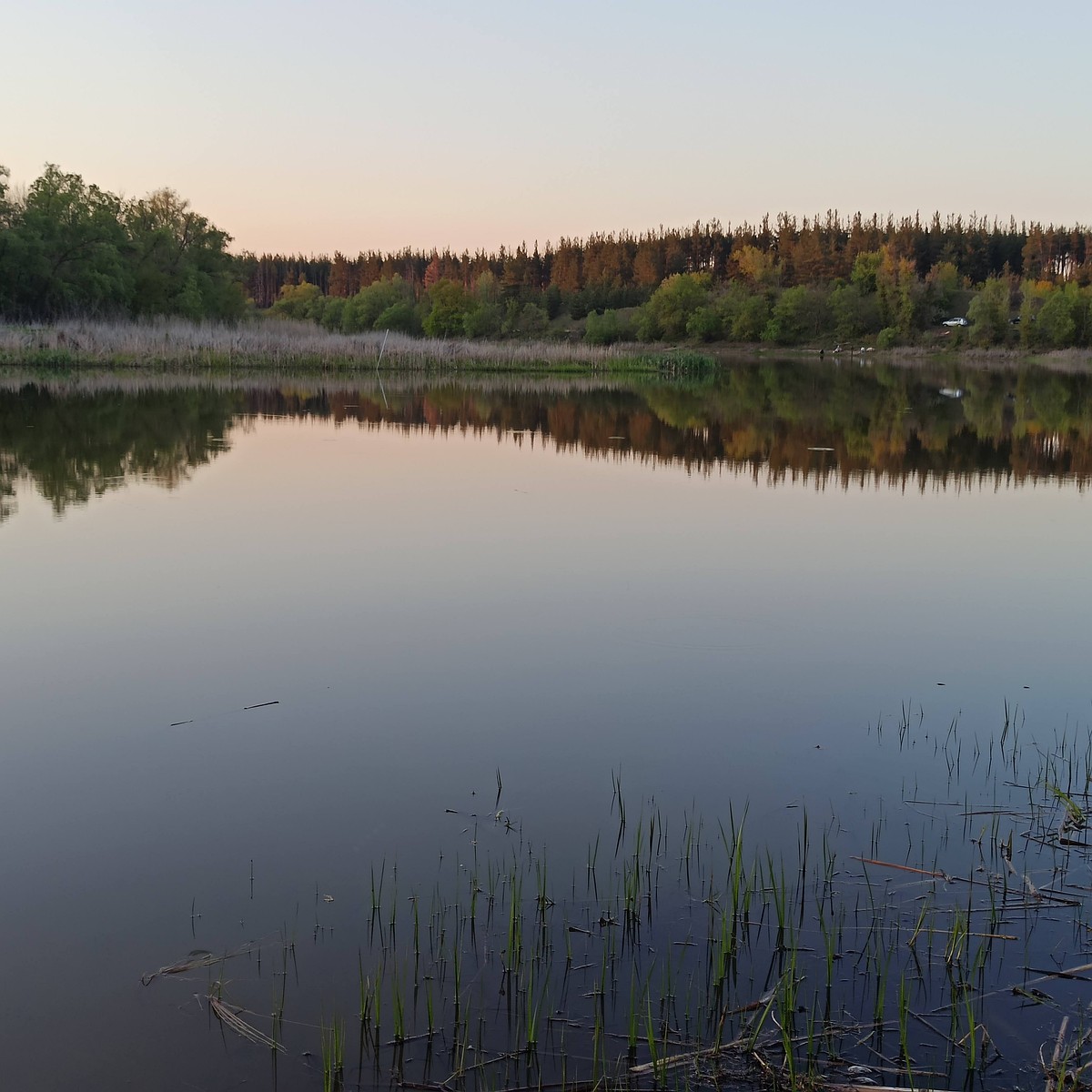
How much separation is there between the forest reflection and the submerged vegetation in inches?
299

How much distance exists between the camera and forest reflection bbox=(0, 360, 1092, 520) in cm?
1386

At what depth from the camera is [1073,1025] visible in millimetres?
3012

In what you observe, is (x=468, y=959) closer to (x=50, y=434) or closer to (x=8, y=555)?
(x=8, y=555)

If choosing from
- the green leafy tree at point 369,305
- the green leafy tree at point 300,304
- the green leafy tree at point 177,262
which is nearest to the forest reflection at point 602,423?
the green leafy tree at point 177,262

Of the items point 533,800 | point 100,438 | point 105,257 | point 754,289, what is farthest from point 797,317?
point 533,800

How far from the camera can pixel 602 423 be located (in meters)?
21.2

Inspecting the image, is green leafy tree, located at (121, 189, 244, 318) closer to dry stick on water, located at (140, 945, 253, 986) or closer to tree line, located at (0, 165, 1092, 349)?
tree line, located at (0, 165, 1092, 349)

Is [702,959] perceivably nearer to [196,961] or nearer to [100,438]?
[196,961]

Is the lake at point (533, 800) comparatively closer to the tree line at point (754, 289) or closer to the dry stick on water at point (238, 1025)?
the dry stick on water at point (238, 1025)

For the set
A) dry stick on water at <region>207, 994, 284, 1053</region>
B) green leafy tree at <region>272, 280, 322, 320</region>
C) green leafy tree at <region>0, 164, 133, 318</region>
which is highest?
green leafy tree at <region>272, 280, 322, 320</region>

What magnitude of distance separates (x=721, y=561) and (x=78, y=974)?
6334mm

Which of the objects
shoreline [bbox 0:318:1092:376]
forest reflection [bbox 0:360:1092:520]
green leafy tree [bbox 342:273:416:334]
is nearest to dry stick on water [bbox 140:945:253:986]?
forest reflection [bbox 0:360:1092:520]

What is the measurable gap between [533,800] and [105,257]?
4506 centimetres

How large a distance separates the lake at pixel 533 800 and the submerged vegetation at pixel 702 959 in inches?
0.5
